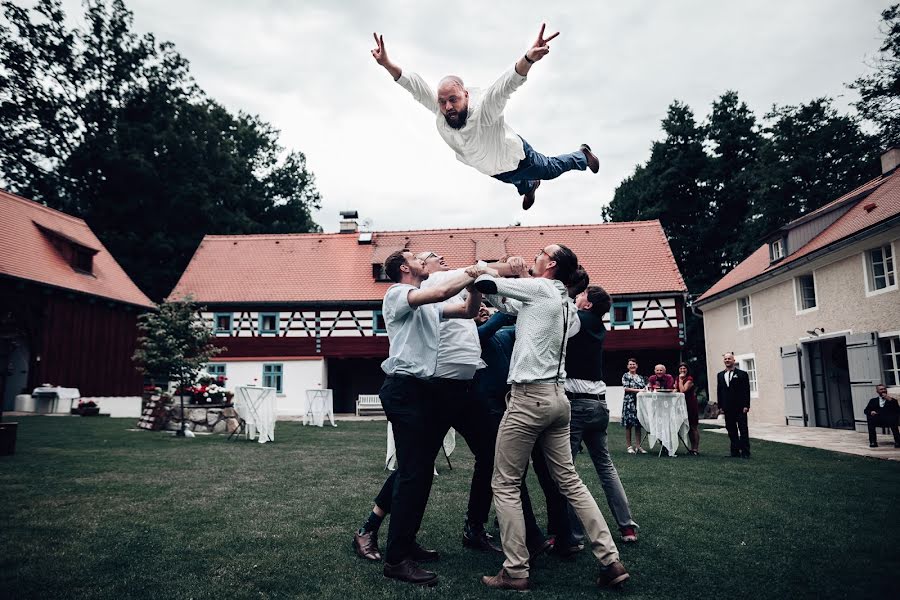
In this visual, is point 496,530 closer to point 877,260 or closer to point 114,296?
point 877,260

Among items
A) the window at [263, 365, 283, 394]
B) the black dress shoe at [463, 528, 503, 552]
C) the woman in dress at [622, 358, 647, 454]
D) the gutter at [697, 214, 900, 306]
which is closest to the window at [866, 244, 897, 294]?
the gutter at [697, 214, 900, 306]

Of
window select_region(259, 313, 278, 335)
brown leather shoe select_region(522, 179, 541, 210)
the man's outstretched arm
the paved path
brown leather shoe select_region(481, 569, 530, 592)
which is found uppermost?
window select_region(259, 313, 278, 335)

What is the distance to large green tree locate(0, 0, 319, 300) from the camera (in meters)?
29.8

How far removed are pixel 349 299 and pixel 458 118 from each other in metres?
21.9

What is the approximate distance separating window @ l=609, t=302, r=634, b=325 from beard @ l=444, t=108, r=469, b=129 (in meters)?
21.7

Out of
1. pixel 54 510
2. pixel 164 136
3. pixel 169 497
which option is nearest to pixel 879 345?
pixel 169 497

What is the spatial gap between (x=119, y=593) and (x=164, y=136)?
33.7 metres

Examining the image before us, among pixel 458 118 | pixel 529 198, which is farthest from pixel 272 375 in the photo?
pixel 458 118

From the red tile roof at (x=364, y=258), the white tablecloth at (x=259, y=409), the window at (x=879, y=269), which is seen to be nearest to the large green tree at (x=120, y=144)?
the red tile roof at (x=364, y=258)

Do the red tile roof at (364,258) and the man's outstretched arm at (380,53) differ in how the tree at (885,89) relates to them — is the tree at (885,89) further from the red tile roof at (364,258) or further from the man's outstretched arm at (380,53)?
the man's outstretched arm at (380,53)

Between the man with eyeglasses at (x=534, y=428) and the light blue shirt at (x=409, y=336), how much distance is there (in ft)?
1.52

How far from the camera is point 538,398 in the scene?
353 centimetres

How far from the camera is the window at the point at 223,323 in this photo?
26.0 meters

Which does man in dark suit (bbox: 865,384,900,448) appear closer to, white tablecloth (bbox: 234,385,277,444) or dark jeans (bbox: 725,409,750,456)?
dark jeans (bbox: 725,409,750,456)
